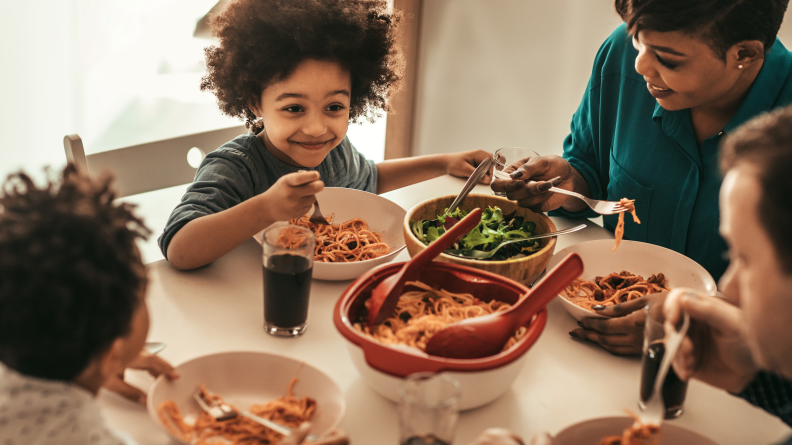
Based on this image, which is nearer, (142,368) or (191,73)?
(142,368)

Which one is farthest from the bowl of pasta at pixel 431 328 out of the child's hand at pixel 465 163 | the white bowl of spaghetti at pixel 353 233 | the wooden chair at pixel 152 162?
the wooden chair at pixel 152 162

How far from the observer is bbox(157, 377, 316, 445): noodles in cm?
88

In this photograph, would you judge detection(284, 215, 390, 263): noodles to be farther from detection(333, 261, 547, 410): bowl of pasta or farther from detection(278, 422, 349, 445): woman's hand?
detection(278, 422, 349, 445): woman's hand

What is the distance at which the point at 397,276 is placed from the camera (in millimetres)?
1110

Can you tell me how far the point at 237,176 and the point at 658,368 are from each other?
118cm

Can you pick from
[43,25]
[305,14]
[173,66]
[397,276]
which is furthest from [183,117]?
[397,276]

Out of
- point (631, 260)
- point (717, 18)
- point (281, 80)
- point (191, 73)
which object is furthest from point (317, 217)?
point (191, 73)

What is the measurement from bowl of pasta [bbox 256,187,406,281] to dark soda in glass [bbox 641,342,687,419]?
605 mm

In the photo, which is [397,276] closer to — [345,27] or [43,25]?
[345,27]

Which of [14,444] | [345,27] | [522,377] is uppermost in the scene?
[345,27]

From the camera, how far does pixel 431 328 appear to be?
105cm

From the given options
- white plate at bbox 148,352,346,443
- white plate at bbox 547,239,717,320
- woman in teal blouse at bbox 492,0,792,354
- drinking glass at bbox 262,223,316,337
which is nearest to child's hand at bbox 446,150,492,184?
woman in teal blouse at bbox 492,0,792,354

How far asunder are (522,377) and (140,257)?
68 centimetres

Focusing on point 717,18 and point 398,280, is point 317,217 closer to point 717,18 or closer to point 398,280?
point 398,280
